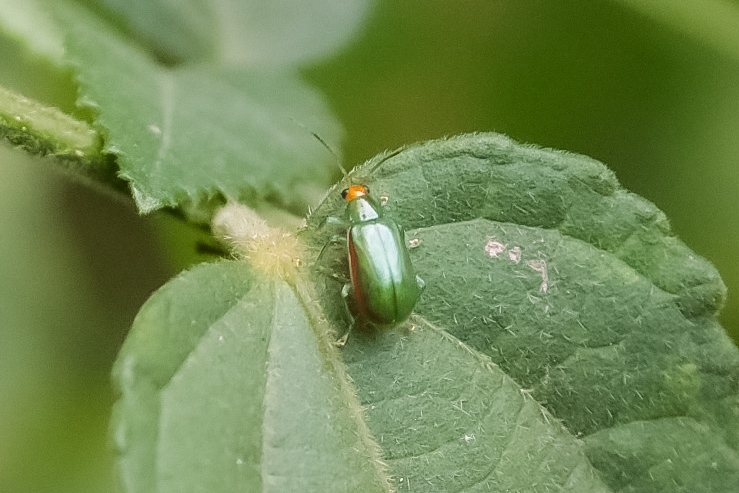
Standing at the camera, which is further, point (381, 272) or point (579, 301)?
point (381, 272)

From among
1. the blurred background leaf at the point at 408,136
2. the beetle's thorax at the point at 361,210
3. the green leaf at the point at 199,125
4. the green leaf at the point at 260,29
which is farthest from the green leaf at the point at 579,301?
the green leaf at the point at 260,29

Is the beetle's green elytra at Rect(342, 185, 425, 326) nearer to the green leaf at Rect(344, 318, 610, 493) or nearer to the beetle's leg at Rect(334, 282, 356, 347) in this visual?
the beetle's leg at Rect(334, 282, 356, 347)

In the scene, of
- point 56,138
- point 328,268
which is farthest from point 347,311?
point 56,138

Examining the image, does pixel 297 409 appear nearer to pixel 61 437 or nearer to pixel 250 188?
pixel 250 188

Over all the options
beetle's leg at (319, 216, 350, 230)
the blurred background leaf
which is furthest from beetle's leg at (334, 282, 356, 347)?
the blurred background leaf

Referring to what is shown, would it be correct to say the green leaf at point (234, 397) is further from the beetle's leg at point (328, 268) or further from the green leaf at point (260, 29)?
the green leaf at point (260, 29)

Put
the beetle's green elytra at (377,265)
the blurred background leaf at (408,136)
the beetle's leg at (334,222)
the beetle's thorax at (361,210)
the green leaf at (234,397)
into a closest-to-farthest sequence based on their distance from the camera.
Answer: the green leaf at (234,397), the beetle's green elytra at (377,265), the beetle's leg at (334,222), the beetle's thorax at (361,210), the blurred background leaf at (408,136)

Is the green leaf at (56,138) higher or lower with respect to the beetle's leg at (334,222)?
lower

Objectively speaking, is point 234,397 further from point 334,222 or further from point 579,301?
point 579,301
